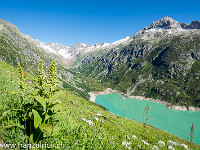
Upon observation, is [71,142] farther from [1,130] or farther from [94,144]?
[1,130]

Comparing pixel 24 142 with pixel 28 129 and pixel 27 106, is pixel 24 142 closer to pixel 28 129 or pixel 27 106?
pixel 28 129

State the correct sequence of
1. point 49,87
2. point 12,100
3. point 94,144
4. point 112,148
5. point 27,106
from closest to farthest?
point 49,87 < point 27,106 < point 12,100 < point 94,144 < point 112,148

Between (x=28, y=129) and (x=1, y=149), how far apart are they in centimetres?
112

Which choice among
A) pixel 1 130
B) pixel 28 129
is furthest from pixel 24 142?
pixel 1 130

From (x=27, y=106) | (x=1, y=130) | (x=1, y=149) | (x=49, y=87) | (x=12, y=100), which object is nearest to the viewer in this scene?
(x=1, y=149)

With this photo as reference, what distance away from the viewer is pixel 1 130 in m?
4.63

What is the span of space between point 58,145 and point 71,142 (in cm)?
71

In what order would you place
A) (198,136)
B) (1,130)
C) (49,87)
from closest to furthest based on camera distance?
1. (1,130)
2. (49,87)
3. (198,136)

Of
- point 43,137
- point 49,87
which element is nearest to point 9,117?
point 43,137

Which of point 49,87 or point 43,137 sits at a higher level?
point 49,87

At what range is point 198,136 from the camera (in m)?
154

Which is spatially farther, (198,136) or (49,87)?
(198,136)

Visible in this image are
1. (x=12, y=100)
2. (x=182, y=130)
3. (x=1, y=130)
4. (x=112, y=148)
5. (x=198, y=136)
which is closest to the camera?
(x=1, y=130)

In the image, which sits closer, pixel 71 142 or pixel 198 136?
pixel 71 142
